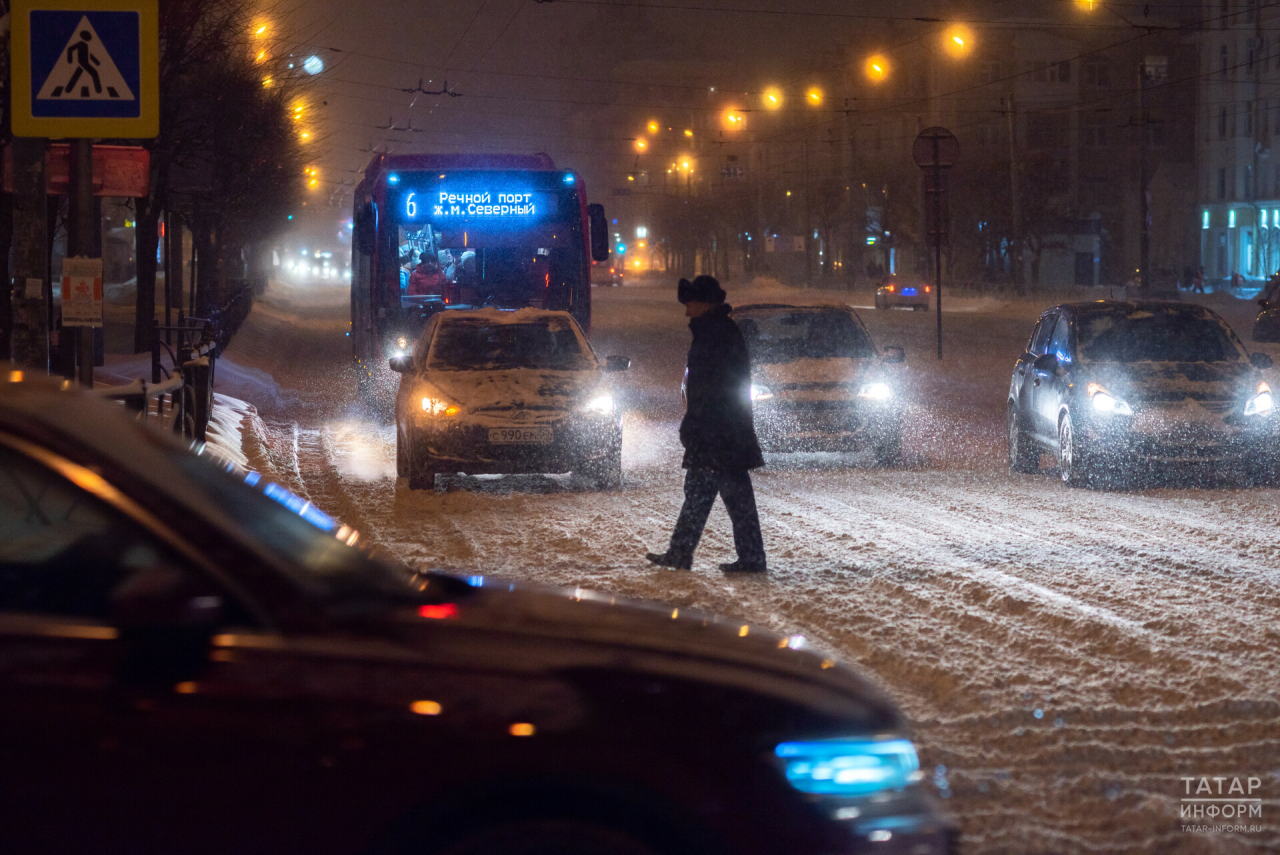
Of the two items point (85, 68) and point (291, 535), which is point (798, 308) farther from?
point (291, 535)

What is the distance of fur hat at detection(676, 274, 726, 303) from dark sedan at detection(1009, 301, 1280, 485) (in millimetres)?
5366

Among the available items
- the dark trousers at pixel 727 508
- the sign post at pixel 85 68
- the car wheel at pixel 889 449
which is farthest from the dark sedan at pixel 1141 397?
the sign post at pixel 85 68

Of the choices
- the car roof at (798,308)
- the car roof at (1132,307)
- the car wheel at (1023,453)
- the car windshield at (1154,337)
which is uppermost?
the car roof at (798,308)

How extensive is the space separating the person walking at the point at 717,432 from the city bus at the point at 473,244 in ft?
33.4

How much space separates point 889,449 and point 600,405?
3.36m

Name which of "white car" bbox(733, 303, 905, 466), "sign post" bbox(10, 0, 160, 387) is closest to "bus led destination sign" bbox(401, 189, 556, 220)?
"white car" bbox(733, 303, 905, 466)

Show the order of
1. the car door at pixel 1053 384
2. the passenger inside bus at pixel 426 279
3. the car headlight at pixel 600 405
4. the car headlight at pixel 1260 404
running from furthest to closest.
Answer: the passenger inside bus at pixel 426 279 → the car door at pixel 1053 384 → the car headlight at pixel 600 405 → the car headlight at pixel 1260 404

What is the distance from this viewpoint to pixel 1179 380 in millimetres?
12828

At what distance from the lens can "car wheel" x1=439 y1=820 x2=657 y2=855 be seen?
2746 mm

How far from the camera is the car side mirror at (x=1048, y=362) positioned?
43.9 feet

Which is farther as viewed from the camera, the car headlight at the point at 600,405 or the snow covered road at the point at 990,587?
the car headlight at the point at 600,405

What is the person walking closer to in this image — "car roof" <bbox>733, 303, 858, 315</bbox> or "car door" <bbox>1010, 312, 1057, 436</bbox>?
"car door" <bbox>1010, 312, 1057, 436</bbox>

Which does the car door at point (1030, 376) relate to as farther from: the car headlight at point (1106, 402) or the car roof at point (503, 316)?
the car roof at point (503, 316)

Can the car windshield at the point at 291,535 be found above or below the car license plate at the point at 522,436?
above
